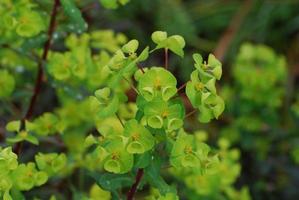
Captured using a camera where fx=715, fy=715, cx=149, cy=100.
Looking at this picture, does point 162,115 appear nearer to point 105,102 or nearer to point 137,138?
point 137,138

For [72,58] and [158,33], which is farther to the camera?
[72,58]

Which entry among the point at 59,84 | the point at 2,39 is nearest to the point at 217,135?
the point at 59,84

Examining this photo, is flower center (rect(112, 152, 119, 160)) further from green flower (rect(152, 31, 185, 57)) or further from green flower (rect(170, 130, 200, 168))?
green flower (rect(152, 31, 185, 57))

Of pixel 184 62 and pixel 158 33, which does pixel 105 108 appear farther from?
pixel 184 62

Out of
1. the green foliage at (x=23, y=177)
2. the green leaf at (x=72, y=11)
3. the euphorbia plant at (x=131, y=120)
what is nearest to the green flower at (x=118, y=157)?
the euphorbia plant at (x=131, y=120)

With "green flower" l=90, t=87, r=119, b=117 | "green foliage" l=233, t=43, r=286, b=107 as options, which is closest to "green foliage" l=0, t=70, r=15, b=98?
"green flower" l=90, t=87, r=119, b=117

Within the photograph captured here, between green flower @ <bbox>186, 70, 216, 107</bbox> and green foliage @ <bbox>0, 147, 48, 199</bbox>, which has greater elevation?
green flower @ <bbox>186, 70, 216, 107</bbox>

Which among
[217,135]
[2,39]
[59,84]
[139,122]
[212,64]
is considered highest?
[212,64]
